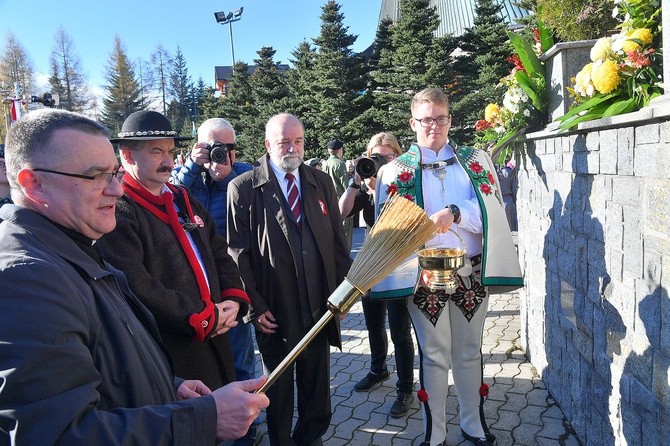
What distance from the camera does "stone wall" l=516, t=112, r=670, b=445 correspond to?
223 cm

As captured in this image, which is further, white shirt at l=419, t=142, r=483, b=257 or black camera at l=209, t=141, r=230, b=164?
black camera at l=209, t=141, r=230, b=164

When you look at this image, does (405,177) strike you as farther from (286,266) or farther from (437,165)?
(286,266)

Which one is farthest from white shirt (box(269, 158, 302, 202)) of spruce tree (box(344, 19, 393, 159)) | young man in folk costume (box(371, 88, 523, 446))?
spruce tree (box(344, 19, 393, 159))

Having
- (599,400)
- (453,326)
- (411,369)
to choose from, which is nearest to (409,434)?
(411,369)

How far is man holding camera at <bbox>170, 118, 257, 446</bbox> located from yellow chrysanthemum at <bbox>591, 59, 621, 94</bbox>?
8.22 feet

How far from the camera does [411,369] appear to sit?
4039 millimetres

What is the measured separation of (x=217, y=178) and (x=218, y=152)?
0.77 ft

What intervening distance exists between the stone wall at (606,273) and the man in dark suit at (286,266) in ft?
5.11

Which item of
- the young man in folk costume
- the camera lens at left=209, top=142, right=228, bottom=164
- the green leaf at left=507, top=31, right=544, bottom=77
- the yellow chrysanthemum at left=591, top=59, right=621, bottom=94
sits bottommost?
the young man in folk costume

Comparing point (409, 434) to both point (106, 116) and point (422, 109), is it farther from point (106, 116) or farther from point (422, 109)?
point (106, 116)

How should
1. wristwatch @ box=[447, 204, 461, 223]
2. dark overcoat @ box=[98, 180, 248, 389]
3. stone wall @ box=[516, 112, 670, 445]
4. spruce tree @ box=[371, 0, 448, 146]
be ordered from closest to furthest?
stone wall @ box=[516, 112, 670, 445] < dark overcoat @ box=[98, 180, 248, 389] < wristwatch @ box=[447, 204, 461, 223] < spruce tree @ box=[371, 0, 448, 146]

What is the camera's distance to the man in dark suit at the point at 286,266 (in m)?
3.28

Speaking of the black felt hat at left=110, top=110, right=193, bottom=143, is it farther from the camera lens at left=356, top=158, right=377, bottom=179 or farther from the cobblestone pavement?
the cobblestone pavement

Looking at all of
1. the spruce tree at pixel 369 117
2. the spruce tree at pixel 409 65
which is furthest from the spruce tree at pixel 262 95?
the spruce tree at pixel 409 65
